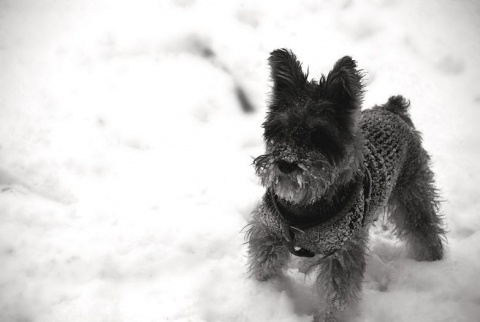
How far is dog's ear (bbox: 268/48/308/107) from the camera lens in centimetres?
250

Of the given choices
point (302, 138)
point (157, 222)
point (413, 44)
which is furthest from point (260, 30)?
point (302, 138)

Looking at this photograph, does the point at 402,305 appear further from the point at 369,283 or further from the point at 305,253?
the point at 305,253

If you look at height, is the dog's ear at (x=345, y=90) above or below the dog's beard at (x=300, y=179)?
above

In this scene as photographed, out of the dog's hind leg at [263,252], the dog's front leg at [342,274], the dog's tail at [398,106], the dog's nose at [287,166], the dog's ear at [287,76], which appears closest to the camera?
the dog's nose at [287,166]

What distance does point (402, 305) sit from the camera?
3.10 m

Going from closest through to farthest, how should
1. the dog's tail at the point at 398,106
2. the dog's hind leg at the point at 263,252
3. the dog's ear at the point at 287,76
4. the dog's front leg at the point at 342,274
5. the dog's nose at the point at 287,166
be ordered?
the dog's nose at the point at 287,166
the dog's ear at the point at 287,76
the dog's front leg at the point at 342,274
the dog's hind leg at the point at 263,252
the dog's tail at the point at 398,106

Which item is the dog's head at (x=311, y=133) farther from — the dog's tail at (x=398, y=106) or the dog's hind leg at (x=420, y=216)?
the dog's hind leg at (x=420, y=216)

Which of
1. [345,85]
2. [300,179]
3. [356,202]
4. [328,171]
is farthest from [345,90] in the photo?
[356,202]

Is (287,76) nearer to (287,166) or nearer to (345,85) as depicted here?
(345,85)

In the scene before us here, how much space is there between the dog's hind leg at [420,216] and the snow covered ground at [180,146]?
134 mm

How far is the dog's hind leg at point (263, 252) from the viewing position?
305cm

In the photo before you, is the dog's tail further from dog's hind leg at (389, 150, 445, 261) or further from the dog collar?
the dog collar

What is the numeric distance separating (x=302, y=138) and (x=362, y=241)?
1167 mm

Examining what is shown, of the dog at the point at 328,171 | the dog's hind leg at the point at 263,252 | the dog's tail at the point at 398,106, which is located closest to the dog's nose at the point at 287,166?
the dog at the point at 328,171
